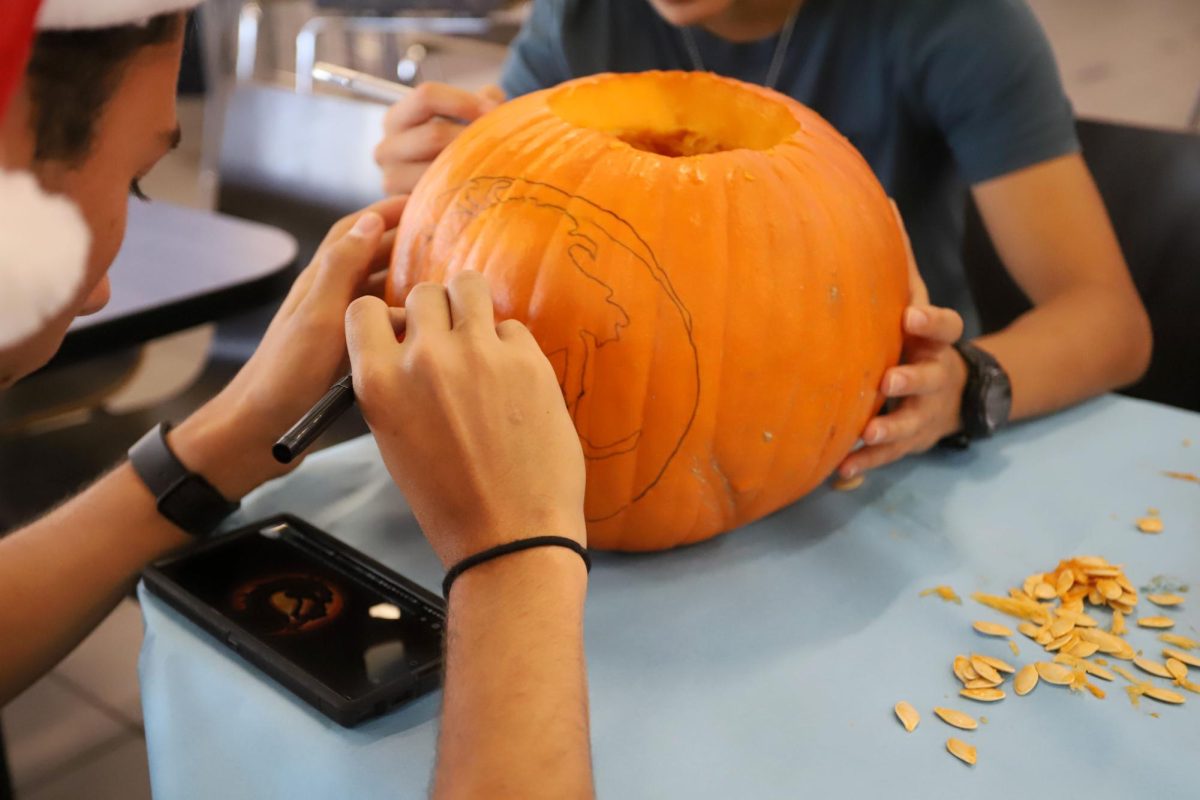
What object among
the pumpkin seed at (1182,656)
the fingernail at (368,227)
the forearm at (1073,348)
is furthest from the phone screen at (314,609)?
the forearm at (1073,348)

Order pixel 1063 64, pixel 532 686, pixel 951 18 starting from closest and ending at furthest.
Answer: pixel 532 686 → pixel 951 18 → pixel 1063 64

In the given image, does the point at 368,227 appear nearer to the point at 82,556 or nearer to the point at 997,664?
the point at 82,556

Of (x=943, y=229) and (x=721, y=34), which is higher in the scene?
(x=721, y=34)

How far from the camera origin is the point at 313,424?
554 mm

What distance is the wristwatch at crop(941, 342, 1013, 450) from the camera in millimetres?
872

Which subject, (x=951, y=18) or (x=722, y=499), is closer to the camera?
(x=722, y=499)

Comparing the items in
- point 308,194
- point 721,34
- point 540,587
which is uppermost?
point 721,34

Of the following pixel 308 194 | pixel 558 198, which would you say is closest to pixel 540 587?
pixel 558 198

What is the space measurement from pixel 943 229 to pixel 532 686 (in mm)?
977

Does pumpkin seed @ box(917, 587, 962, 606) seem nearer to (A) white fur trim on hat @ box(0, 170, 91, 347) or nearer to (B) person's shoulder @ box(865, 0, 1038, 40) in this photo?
(A) white fur trim on hat @ box(0, 170, 91, 347)

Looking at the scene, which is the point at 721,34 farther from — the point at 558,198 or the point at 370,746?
the point at 370,746

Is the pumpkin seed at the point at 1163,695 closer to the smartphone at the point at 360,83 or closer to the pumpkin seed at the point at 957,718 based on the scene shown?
the pumpkin seed at the point at 957,718

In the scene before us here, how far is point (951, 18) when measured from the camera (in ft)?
3.58

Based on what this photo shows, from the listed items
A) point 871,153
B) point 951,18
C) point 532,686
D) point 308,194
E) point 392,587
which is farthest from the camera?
point 308,194
